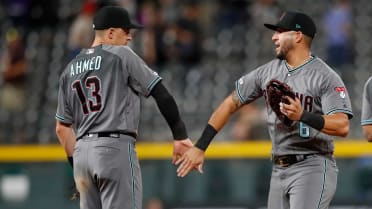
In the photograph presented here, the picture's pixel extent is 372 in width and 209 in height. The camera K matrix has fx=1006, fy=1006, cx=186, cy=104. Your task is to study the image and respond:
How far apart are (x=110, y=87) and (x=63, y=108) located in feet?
1.67

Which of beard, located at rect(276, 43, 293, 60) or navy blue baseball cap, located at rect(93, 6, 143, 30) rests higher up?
navy blue baseball cap, located at rect(93, 6, 143, 30)

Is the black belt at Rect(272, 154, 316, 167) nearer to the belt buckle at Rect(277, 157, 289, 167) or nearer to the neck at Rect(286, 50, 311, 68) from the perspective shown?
the belt buckle at Rect(277, 157, 289, 167)

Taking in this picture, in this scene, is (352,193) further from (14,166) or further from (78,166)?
(78,166)

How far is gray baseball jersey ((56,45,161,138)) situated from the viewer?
6.83m

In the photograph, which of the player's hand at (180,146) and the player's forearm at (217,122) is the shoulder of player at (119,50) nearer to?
the player's hand at (180,146)

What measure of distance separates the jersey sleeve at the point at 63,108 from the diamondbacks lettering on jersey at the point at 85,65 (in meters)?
0.15

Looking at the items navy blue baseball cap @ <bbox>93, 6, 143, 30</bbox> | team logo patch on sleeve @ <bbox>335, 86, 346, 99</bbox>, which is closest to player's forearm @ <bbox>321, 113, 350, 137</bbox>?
team logo patch on sleeve @ <bbox>335, 86, 346, 99</bbox>

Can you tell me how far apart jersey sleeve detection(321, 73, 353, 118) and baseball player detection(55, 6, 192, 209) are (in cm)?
100

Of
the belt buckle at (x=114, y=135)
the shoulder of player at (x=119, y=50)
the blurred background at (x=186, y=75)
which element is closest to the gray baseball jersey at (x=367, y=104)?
the shoulder of player at (x=119, y=50)

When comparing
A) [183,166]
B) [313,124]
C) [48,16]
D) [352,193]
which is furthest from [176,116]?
[48,16]

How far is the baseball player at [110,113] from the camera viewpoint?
677cm

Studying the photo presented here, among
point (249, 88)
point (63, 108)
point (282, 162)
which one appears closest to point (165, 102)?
point (249, 88)

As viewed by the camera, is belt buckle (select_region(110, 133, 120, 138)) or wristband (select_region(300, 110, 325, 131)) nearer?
wristband (select_region(300, 110, 325, 131))

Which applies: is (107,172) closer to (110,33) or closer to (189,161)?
(189,161)
